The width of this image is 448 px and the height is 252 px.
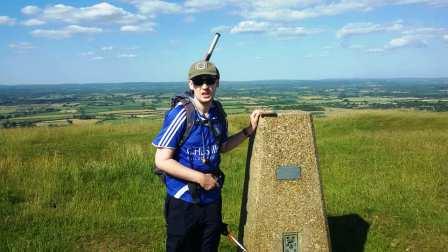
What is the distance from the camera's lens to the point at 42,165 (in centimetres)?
1008

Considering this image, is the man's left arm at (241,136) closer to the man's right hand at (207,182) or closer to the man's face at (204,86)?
the man's right hand at (207,182)

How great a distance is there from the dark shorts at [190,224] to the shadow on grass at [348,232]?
255 cm

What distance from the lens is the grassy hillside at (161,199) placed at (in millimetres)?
6074

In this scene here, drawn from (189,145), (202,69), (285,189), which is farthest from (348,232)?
(202,69)

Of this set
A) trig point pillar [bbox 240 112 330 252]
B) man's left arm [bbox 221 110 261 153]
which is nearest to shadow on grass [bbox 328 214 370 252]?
trig point pillar [bbox 240 112 330 252]

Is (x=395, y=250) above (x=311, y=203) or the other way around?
the other way around

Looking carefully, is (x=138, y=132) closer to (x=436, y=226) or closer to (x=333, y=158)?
(x=333, y=158)

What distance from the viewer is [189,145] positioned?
3559 mm

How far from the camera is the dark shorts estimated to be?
3.63 m

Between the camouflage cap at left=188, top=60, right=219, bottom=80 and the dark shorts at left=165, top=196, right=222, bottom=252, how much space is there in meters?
1.03

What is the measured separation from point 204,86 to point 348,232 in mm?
3873

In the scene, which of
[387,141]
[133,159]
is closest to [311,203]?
[133,159]

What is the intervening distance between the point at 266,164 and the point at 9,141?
1467cm

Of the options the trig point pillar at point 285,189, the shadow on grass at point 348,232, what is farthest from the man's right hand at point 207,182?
the shadow on grass at point 348,232
